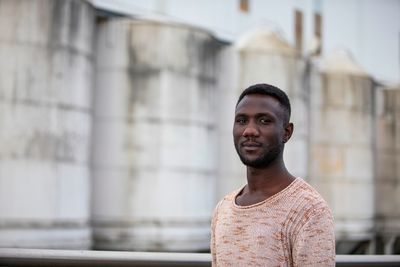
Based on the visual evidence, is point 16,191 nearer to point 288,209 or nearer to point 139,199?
point 139,199

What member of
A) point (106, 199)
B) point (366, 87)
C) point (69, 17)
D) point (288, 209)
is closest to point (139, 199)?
point (106, 199)

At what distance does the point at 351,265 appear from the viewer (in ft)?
10.8

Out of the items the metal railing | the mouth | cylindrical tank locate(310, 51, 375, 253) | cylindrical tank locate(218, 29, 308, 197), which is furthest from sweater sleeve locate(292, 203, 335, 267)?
cylindrical tank locate(310, 51, 375, 253)

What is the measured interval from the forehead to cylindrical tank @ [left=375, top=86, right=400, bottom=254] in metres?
24.3

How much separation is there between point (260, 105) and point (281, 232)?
0.46m

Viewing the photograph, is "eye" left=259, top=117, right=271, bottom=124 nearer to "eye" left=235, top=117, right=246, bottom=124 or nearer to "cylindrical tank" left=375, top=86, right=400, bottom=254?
"eye" left=235, top=117, right=246, bottom=124

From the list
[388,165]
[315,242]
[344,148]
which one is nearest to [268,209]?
[315,242]

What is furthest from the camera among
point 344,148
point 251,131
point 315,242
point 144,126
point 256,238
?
point 344,148

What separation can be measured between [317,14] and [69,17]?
19946 millimetres

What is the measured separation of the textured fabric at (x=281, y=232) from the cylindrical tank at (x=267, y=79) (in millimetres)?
17162

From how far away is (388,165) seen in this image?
2586cm

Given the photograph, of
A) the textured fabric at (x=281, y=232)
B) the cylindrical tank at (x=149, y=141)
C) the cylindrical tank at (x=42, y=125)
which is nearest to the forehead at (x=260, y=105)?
the textured fabric at (x=281, y=232)

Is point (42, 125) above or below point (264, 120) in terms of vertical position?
above

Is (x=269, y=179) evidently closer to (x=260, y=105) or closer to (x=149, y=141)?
(x=260, y=105)
